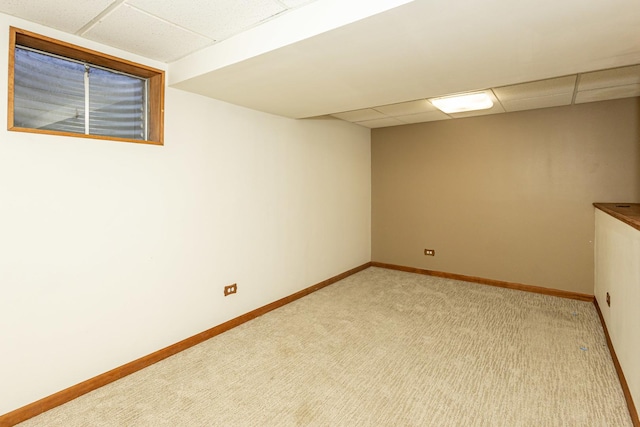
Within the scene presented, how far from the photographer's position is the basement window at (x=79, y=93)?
2.09m

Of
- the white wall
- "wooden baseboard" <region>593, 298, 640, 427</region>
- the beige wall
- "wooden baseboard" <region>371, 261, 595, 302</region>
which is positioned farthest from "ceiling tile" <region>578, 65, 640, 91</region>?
the white wall

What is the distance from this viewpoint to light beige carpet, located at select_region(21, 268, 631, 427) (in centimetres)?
204

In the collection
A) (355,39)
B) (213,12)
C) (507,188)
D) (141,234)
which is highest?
(213,12)

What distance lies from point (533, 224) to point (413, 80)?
2.85 metres

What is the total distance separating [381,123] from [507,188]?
1906 mm

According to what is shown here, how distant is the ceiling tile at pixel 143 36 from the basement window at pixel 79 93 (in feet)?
0.43

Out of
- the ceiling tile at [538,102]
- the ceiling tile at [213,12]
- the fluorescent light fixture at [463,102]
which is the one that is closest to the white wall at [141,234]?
the ceiling tile at [213,12]

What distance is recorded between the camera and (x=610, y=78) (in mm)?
3068

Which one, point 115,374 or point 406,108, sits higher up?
point 406,108

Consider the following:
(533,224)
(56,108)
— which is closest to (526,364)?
(533,224)

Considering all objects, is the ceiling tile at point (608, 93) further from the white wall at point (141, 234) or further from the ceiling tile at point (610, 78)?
the white wall at point (141, 234)

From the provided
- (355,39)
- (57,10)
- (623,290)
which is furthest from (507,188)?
(57,10)

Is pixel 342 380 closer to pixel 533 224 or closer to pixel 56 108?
pixel 56 108

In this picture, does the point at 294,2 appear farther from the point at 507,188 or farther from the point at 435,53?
the point at 507,188
